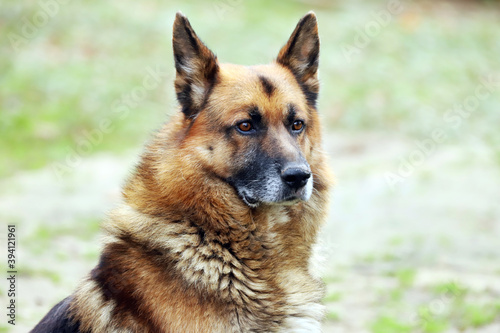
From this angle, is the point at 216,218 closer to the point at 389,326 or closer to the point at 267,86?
the point at 267,86

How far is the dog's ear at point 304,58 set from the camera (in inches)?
180

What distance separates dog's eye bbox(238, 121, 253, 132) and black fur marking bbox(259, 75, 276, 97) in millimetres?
271

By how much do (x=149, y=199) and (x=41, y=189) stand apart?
7615 mm

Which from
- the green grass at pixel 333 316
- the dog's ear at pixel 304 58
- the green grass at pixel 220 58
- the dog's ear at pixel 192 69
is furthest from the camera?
the green grass at pixel 220 58

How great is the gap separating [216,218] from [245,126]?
706mm

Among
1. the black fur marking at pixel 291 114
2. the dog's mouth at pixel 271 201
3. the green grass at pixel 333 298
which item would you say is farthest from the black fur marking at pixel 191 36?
the green grass at pixel 333 298

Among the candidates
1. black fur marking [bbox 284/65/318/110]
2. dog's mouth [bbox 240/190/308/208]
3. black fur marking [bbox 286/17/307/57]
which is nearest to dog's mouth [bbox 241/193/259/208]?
dog's mouth [bbox 240/190/308/208]

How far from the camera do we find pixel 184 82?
166 inches

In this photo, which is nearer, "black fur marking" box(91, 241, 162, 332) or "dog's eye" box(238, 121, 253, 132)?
"black fur marking" box(91, 241, 162, 332)

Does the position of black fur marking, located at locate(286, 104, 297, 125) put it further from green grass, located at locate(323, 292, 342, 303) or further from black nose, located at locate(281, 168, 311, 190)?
green grass, located at locate(323, 292, 342, 303)

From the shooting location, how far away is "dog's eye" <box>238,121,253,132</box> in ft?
13.7

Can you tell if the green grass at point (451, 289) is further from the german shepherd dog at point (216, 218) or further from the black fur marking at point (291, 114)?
the black fur marking at point (291, 114)

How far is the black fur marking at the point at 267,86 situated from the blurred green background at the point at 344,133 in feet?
2.17

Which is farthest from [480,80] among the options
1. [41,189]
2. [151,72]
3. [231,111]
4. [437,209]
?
[231,111]
